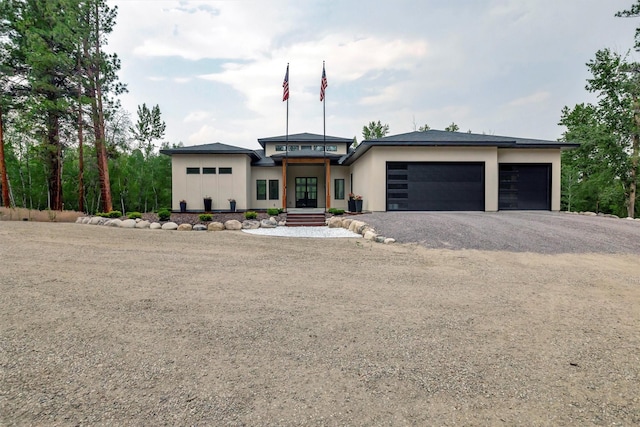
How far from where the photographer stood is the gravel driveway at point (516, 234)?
7453mm

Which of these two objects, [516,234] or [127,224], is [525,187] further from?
[127,224]

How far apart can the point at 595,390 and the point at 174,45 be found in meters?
15.9

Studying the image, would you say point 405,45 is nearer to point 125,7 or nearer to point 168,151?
point 168,151

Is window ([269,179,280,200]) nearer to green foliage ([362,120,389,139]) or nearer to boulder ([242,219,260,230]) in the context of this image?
boulder ([242,219,260,230])

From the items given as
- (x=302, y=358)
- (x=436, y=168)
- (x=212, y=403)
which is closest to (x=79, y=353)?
(x=212, y=403)

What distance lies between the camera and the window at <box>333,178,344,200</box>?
60.9 feet

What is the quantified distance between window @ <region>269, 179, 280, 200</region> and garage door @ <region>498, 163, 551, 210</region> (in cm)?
1145

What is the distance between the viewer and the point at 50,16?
1430 cm

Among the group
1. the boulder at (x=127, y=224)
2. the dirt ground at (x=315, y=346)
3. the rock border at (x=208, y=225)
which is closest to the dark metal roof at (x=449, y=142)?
the rock border at (x=208, y=225)

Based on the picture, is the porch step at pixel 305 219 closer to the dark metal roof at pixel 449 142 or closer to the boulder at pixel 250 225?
the boulder at pixel 250 225

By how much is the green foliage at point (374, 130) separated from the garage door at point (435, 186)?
82.9 ft

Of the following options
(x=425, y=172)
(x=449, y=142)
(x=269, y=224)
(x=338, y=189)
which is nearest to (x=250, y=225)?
(x=269, y=224)

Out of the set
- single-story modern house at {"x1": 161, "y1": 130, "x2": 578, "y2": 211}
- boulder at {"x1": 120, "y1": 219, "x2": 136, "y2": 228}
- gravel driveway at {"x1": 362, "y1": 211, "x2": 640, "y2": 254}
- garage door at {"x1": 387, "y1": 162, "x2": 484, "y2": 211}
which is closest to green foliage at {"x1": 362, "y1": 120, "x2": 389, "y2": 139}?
single-story modern house at {"x1": 161, "y1": 130, "x2": 578, "y2": 211}

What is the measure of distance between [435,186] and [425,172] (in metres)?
0.78
